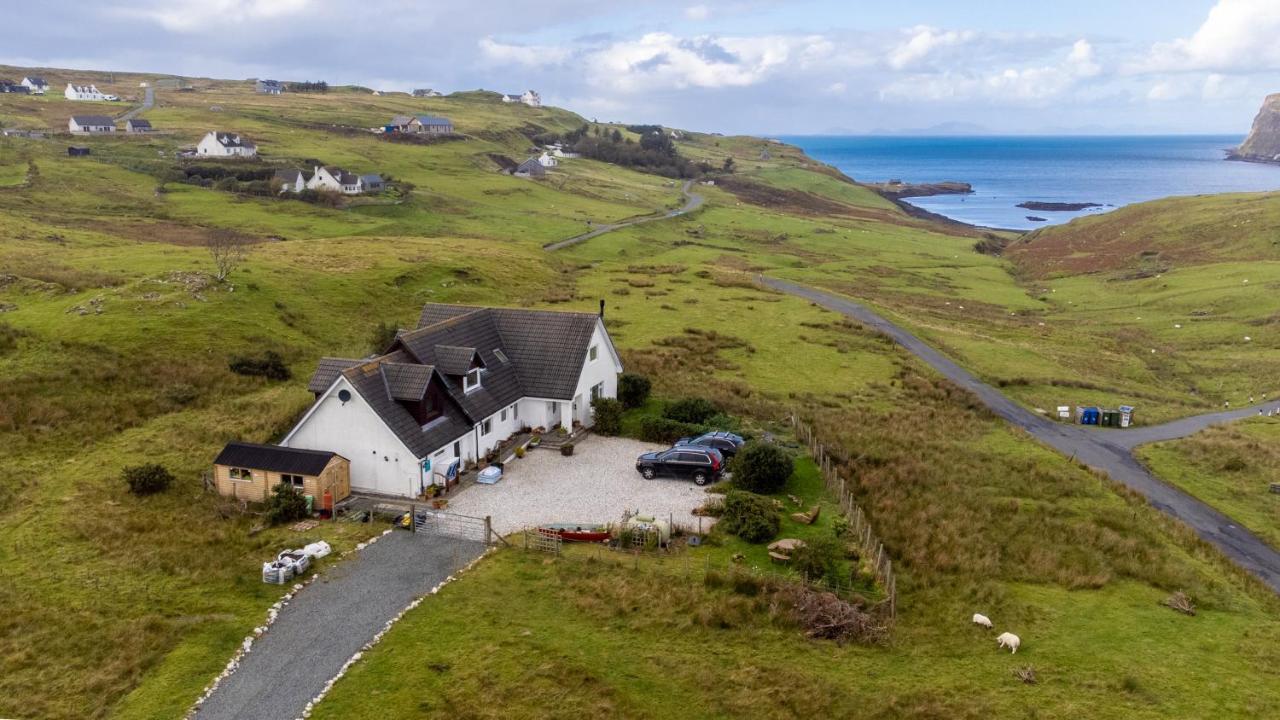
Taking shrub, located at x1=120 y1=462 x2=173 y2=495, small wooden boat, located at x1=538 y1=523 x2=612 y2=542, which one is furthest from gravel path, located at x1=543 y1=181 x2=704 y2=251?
small wooden boat, located at x1=538 y1=523 x2=612 y2=542

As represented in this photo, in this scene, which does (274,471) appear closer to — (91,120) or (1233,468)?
(1233,468)

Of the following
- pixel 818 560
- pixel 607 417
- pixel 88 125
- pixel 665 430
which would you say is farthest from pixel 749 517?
pixel 88 125

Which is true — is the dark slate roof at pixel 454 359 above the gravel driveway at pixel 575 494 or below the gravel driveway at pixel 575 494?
above

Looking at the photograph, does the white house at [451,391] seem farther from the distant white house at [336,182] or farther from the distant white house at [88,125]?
the distant white house at [88,125]

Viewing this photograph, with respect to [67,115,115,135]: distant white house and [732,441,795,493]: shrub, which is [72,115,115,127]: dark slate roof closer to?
[67,115,115,135]: distant white house

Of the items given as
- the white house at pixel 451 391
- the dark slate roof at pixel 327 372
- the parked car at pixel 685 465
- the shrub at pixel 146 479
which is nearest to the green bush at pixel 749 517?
the parked car at pixel 685 465

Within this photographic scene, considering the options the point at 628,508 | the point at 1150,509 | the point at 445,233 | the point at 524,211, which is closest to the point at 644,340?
the point at 628,508

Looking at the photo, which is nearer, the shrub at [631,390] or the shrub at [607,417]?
the shrub at [607,417]
